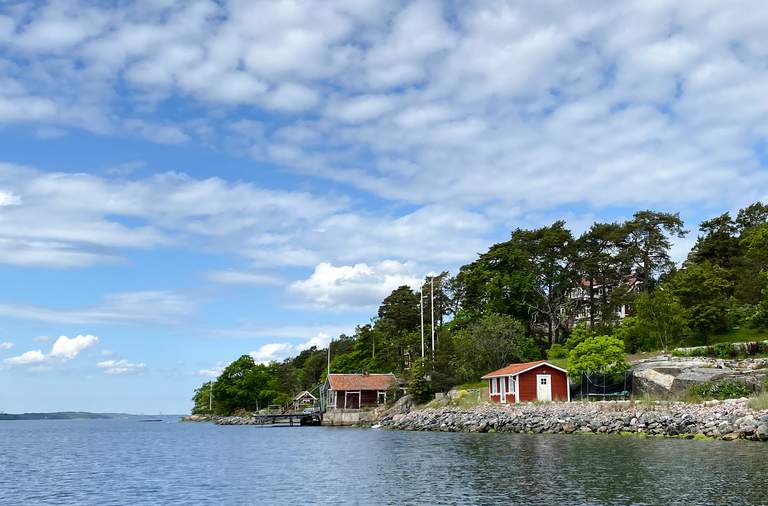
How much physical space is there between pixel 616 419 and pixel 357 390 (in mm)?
50489

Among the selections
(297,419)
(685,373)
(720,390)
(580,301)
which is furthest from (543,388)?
(297,419)

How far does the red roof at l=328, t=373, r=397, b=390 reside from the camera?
95.1m

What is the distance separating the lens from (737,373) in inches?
1986

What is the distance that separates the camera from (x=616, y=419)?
49344 mm

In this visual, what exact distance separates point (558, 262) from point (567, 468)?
212ft

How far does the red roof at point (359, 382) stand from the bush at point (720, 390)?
49.1 m

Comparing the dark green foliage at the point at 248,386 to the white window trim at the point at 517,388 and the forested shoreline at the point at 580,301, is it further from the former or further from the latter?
the white window trim at the point at 517,388

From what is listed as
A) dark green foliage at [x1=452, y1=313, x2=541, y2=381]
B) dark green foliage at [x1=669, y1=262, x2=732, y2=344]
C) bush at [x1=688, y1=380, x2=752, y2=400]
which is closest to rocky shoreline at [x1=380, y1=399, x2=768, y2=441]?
bush at [x1=688, y1=380, x2=752, y2=400]

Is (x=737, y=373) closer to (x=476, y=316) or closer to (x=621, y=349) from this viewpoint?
(x=621, y=349)

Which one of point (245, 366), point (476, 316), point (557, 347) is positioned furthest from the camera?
point (245, 366)

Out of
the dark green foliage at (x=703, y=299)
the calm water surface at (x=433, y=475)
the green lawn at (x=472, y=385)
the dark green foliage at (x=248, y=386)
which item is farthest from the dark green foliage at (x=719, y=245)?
the dark green foliage at (x=248, y=386)

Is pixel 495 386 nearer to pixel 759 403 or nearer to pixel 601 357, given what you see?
pixel 601 357

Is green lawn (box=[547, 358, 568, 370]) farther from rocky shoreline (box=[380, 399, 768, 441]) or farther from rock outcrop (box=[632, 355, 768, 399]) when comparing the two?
rock outcrop (box=[632, 355, 768, 399])

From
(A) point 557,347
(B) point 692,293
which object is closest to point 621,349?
(B) point 692,293
